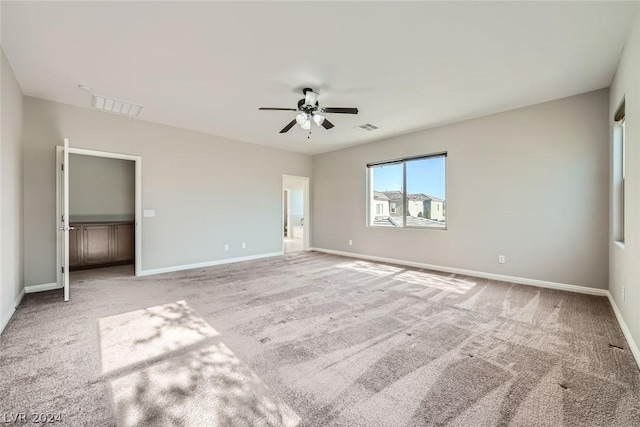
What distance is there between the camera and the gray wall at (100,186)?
213 inches

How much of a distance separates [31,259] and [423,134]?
22.3 feet

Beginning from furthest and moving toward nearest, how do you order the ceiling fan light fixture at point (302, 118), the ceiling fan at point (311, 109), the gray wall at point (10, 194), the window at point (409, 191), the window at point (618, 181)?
the window at point (409, 191) < the ceiling fan light fixture at point (302, 118) < the ceiling fan at point (311, 109) < the window at point (618, 181) < the gray wall at point (10, 194)

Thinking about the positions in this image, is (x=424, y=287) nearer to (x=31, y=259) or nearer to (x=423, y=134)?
(x=423, y=134)

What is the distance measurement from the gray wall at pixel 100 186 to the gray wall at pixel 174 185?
4.77 ft

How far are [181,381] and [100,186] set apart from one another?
18.6ft

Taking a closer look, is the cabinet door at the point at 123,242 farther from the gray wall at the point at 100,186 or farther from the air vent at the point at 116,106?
the air vent at the point at 116,106

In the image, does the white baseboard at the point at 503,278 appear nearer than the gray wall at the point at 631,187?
No

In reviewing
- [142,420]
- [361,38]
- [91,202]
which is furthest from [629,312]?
[91,202]

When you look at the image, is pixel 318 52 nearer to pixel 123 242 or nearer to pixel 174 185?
pixel 174 185

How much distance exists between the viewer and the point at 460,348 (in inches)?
88.1

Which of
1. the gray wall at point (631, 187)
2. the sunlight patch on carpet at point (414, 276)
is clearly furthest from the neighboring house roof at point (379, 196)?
the gray wall at point (631, 187)

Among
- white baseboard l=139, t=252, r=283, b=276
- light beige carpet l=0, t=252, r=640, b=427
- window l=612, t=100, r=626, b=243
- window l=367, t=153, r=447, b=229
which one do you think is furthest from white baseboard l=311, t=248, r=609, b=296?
white baseboard l=139, t=252, r=283, b=276

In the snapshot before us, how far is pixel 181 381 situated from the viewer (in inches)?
69.9

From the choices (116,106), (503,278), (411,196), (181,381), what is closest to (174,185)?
(116,106)
